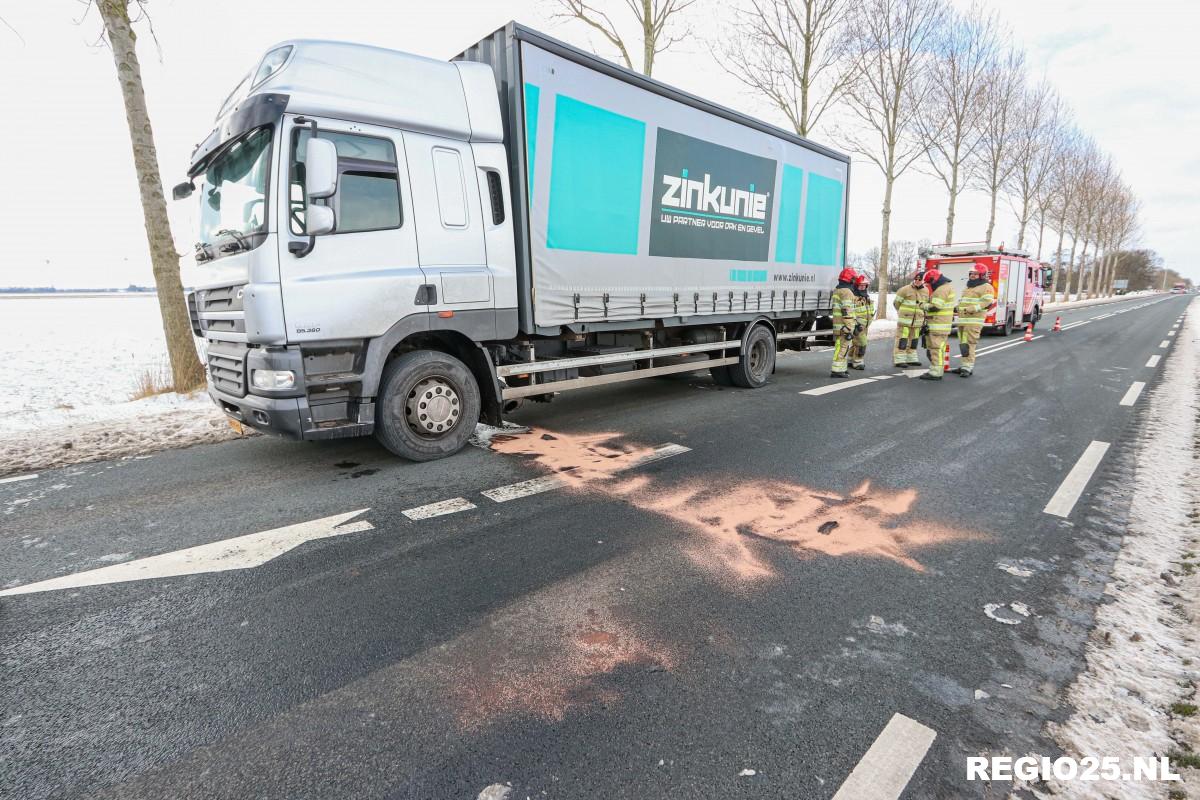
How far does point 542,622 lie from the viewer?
2.52m

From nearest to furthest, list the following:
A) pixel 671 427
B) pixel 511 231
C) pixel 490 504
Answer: pixel 490 504 → pixel 511 231 → pixel 671 427

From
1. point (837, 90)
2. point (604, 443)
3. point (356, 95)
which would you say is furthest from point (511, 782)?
point (837, 90)

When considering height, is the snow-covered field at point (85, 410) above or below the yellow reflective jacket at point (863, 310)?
below

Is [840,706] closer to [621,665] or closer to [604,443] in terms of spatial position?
[621,665]

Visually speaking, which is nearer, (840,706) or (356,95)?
(840,706)

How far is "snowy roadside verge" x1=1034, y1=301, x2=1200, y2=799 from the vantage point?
184cm

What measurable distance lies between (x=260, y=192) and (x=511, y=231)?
192 centimetres

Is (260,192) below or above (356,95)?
below

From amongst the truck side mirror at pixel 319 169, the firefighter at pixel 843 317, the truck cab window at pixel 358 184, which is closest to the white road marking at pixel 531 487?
the truck cab window at pixel 358 184

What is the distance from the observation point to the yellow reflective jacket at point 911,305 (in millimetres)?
9680

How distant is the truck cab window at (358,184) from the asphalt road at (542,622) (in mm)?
1928

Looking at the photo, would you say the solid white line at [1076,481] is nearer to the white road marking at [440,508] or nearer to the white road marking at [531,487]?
the white road marking at [531,487]

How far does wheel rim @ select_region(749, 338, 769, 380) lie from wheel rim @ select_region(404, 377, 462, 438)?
15.7 ft

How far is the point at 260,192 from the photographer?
4.02 metres
